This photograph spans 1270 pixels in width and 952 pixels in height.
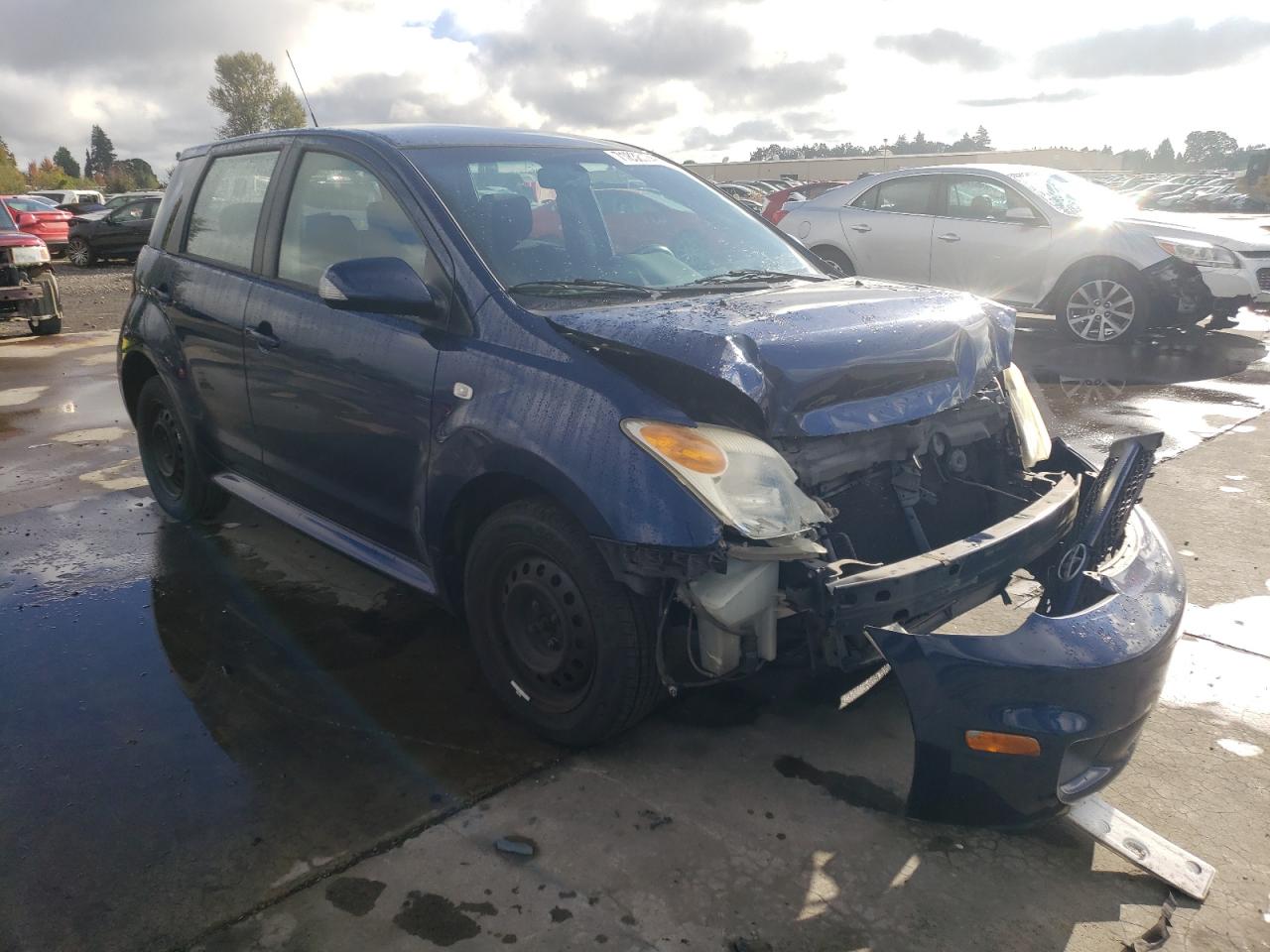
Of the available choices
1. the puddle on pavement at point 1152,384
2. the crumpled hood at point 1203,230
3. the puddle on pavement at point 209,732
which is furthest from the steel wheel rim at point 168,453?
the crumpled hood at point 1203,230

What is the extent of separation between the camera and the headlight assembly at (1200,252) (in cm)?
902

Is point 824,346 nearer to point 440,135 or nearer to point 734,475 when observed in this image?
point 734,475

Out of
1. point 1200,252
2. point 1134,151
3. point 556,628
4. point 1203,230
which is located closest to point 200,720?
point 556,628

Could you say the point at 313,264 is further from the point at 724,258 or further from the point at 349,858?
the point at 349,858

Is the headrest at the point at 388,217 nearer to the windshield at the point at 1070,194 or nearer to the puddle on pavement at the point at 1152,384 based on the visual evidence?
the puddle on pavement at the point at 1152,384

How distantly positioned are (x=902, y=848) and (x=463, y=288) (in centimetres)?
203

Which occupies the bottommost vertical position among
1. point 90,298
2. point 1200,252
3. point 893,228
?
point 90,298

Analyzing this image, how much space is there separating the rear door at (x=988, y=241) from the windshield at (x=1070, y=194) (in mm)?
243

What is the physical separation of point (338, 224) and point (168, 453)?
2.18 meters

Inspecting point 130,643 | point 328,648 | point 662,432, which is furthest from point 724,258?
point 130,643

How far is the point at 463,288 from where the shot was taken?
9.62ft

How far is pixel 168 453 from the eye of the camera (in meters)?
5.00

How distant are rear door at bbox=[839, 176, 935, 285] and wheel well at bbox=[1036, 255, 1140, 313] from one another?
1212 mm

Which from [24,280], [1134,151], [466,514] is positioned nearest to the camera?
[466,514]
